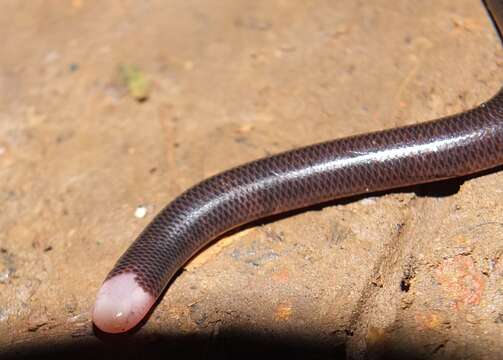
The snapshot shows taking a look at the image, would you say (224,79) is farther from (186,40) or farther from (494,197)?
(494,197)

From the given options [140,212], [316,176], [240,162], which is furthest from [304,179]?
[140,212]

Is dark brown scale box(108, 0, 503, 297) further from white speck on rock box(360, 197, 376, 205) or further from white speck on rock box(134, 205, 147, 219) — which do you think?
white speck on rock box(134, 205, 147, 219)

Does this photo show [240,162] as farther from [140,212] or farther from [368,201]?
[368,201]

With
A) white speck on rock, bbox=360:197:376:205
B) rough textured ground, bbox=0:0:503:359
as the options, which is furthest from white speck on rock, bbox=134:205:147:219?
white speck on rock, bbox=360:197:376:205

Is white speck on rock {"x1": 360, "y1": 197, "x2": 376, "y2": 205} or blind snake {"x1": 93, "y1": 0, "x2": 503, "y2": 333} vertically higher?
blind snake {"x1": 93, "y1": 0, "x2": 503, "y2": 333}

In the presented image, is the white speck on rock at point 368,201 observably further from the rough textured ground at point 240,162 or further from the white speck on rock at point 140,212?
the white speck on rock at point 140,212

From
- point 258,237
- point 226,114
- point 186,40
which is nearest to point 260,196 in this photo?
point 258,237
